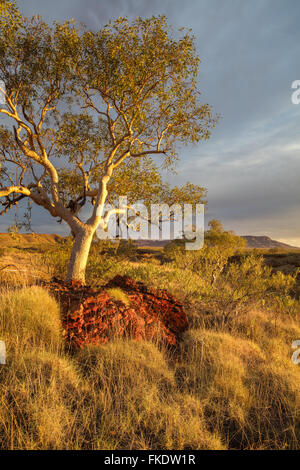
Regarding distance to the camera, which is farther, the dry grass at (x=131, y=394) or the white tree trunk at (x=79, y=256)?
the white tree trunk at (x=79, y=256)

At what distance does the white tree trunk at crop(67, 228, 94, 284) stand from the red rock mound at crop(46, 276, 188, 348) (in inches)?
120

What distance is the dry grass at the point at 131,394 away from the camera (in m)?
2.66

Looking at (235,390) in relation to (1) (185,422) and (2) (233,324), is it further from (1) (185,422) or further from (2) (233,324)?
(2) (233,324)

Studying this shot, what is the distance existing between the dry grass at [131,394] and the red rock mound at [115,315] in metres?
0.34

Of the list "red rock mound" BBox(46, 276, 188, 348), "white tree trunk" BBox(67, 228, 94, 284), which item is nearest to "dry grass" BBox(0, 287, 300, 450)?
"red rock mound" BBox(46, 276, 188, 348)

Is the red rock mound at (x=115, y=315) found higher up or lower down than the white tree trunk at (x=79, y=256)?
lower down

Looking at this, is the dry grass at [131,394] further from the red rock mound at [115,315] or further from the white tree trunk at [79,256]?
the white tree trunk at [79,256]

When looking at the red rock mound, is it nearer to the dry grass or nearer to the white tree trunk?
the dry grass

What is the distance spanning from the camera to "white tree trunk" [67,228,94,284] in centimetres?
976

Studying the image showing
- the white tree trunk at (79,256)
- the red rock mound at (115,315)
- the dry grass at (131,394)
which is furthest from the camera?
the white tree trunk at (79,256)

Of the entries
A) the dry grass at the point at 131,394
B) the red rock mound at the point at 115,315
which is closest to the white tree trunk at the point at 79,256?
the red rock mound at the point at 115,315

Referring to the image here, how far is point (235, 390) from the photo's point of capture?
3.65m
